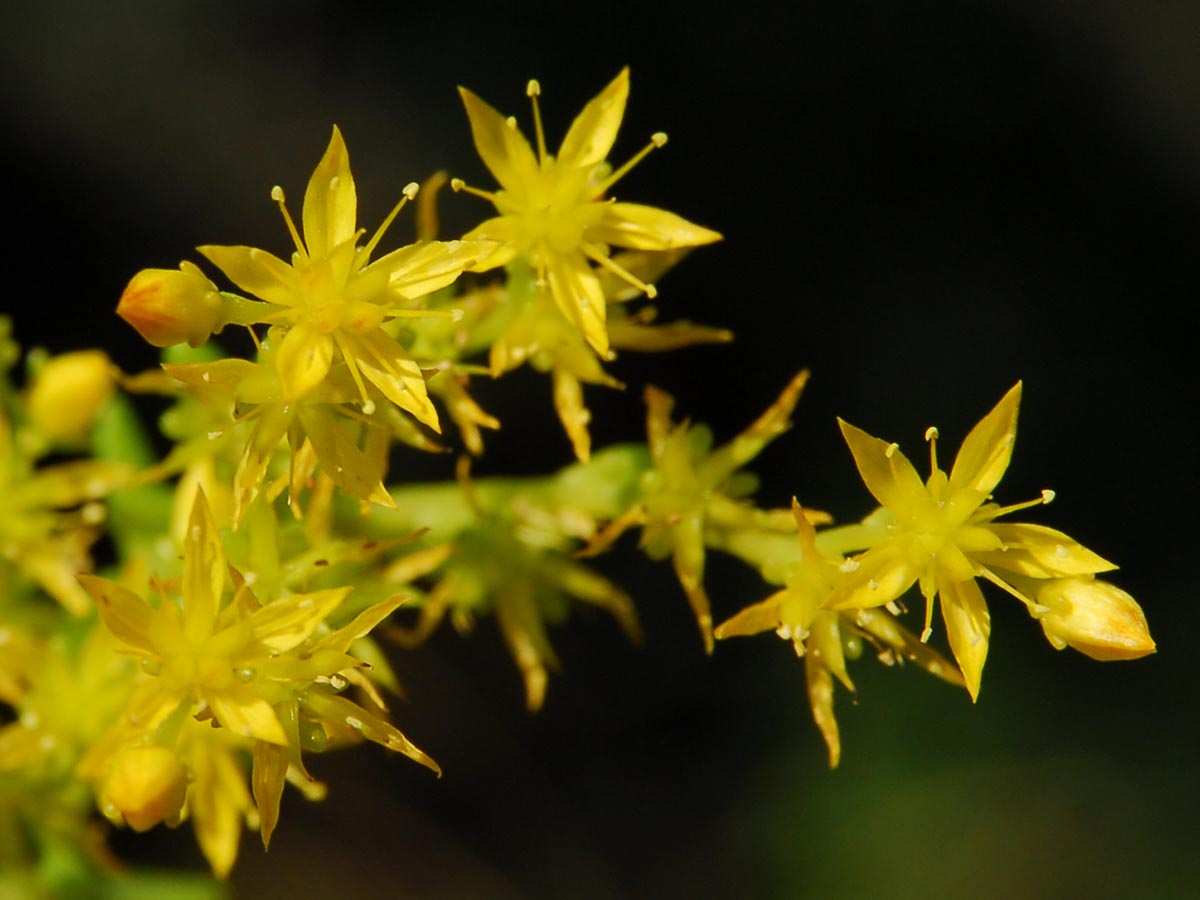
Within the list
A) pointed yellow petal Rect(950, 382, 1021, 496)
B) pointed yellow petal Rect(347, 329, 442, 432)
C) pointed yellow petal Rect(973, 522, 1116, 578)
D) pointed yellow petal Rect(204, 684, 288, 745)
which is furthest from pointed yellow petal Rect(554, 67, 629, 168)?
pointed yellow petal Rect(204, 684, 288, 745)

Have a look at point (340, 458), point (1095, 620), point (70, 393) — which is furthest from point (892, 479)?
point (70, 393)

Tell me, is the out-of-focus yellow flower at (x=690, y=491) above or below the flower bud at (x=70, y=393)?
above

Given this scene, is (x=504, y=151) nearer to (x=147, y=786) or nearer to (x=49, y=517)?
(x=147, y=786)

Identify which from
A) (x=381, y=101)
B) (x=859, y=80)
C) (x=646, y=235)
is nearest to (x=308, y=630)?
(x=646, y=235)

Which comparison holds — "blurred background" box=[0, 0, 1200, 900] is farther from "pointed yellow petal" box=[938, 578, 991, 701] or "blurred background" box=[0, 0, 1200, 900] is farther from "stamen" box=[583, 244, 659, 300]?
"pointed yellow petal" box=[938, 578, 991, 701]

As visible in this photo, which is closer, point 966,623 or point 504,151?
point 966,623

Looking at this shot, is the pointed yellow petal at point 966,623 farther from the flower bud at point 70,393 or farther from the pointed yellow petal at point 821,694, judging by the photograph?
the flower bud at point 70,393

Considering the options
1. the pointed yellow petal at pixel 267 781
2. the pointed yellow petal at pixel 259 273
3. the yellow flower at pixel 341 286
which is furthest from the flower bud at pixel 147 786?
the pointed yellow petal at pixel 259 273

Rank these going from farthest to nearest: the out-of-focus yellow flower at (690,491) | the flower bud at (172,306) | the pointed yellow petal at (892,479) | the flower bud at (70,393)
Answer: the flower bud at (70,393) → the out-of-focus yellow flower at (690,491) → the pointed yellow petal at (892,479) → the flower bud at (172,306)
